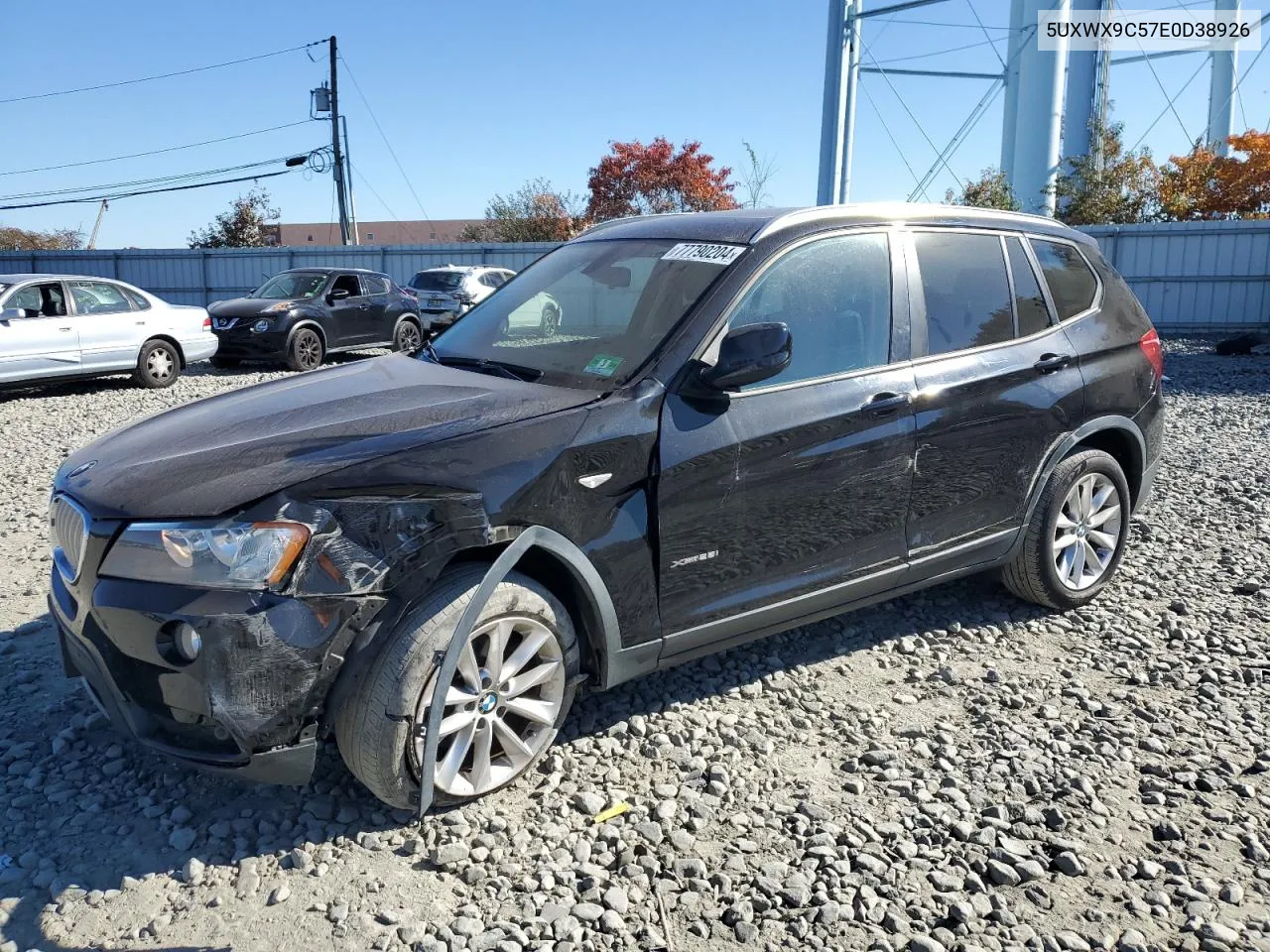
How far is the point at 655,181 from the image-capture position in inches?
1588

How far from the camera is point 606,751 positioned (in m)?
3.53

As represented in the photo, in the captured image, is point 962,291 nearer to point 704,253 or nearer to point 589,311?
point 704,253

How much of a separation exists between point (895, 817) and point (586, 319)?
2.12m

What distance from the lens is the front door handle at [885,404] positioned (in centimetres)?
380

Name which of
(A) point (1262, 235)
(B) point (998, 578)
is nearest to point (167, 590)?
(B) point (998, 578)

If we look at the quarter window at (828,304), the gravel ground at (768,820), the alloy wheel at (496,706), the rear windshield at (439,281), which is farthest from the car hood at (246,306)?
the alloy wheel at (496,706)

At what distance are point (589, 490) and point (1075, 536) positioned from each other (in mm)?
2776

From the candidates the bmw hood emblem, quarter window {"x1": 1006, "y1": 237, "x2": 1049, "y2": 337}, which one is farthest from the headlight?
quarter window {"x1": 1006, "y1": 237, "x2": 1049, "y2": 337}

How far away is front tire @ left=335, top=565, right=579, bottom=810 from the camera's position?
284cm

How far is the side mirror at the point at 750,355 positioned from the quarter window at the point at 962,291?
3.41 ft

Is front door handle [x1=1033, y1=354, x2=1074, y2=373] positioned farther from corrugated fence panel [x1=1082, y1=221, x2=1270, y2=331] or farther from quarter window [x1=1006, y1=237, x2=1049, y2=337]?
corrugated fence panel [x1=1082, y1=221, x2=1270, y2=331]

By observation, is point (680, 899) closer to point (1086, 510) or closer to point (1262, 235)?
point (1086, 510)

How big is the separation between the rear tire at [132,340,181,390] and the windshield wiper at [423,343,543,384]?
1048 cm

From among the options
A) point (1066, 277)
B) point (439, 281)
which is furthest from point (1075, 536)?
point (439, 281)
